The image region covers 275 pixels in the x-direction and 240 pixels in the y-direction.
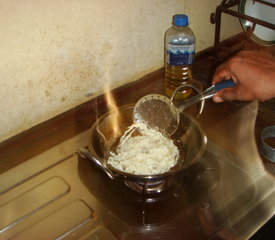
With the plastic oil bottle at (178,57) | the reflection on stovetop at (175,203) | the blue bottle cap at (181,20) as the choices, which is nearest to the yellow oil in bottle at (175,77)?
the plastic oil bottle at (178,57)

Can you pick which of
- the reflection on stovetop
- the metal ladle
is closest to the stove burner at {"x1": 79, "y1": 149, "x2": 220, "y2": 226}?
the reflection on stovetop

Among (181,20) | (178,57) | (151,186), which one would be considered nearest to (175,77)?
(178,57)

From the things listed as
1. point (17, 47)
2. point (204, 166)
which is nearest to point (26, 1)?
point (17, 47)

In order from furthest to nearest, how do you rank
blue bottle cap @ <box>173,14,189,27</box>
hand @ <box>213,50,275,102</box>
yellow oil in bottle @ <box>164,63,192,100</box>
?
yellow oil in bottle @ <box>164,63,192,100</box>, blue bottle cap @ <box>173,14,189,27</box>, hand @ <box>213,50,275,102</box>

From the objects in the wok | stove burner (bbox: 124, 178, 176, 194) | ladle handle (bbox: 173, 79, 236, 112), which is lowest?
stove burner (bbox: 124, 178, 176, 194)

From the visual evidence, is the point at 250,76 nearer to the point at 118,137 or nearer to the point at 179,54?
the point at 179,54

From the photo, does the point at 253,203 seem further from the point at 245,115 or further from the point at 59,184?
the point at 59,184

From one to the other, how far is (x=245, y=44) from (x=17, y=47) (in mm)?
866

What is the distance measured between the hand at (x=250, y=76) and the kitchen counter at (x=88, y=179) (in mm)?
123

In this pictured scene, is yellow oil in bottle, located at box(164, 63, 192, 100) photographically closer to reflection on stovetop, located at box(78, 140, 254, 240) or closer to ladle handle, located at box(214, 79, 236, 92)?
ladle handle, located at box(214, 79, 236, 92)

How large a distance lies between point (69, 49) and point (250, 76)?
0.47m

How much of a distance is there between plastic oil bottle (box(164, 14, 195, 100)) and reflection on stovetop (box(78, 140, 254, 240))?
1.01ft

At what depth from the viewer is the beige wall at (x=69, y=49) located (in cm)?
82

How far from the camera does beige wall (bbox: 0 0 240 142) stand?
82cm
